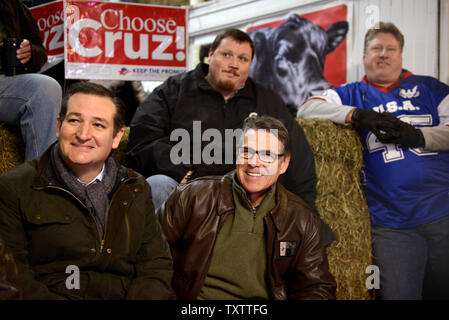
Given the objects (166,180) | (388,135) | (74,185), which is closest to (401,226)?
(388,135)

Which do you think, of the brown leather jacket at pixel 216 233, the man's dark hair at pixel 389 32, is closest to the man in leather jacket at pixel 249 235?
the brown leather jacket at pixel 216 233

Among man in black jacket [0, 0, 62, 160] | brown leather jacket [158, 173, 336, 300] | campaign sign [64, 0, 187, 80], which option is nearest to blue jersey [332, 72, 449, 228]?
brown leather jacket [158, 173, 336, 300]

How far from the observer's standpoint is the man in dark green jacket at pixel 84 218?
1.30 meters

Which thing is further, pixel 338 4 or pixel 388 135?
pixel 338 4

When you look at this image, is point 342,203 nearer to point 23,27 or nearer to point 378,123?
point 378,123

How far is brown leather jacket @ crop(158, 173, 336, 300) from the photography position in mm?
1609

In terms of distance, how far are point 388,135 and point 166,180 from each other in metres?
1.03

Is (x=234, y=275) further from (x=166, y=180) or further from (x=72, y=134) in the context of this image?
(x=72, y=134)

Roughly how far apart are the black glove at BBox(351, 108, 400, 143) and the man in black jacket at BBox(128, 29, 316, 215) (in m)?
0.27

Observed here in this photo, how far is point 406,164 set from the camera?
219 centimetres

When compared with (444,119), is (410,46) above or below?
above

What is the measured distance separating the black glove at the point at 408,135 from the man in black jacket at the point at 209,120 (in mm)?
413

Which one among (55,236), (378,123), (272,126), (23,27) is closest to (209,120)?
(272,126)

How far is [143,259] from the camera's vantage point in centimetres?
146
